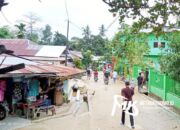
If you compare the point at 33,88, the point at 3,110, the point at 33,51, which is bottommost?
the point at 3,110

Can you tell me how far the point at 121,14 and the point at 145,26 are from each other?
2.79ft

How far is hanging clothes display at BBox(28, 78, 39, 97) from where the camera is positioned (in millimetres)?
19041

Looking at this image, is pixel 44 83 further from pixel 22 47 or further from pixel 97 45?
pixel 97 45

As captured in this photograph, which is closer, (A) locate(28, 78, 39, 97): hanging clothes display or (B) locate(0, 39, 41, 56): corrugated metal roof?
(A) locate(28, 78, 39, 97): hanging clothes display

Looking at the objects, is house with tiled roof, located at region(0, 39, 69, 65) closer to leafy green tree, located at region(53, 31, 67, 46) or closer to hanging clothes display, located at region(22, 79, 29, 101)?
hanging clothes display, located at region(22, 79, 29, 101)

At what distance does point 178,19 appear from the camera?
1005 centimetres

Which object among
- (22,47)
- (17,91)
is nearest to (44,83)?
(17,91)

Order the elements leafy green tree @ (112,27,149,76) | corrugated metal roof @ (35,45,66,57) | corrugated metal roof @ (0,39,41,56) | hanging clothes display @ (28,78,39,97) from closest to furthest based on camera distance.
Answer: hanging clothes display @ (28,78,39,97) → corrugated metal roof @ (35,45,66,57) → corrugated metal roof @ (0,39,41,56) → leafy green tree @ (112,27,149,76)

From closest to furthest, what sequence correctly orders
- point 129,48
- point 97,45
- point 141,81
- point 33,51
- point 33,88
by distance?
point 33,88 < point 141,81 < point 33,51 < point 129,48 < point 97,45

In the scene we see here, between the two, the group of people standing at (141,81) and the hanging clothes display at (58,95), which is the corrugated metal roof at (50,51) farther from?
the hanging clothes display at (58,95)

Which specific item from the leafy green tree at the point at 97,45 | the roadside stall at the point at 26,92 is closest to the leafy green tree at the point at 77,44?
the leafy green tree at the point at 97,45

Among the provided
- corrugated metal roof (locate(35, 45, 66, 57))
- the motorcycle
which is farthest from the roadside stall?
corrugated metal roof (locate(35, 45, 66, 57))

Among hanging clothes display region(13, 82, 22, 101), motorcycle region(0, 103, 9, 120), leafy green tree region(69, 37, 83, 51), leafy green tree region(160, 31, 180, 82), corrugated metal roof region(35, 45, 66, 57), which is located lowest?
motorcycle region(0, 103, 9, 120)

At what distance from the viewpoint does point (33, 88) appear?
19.4 meters
